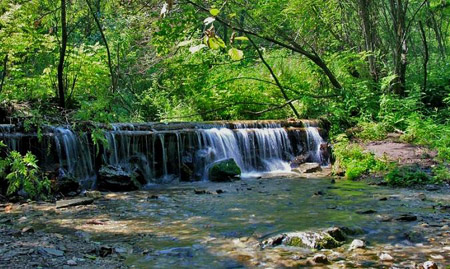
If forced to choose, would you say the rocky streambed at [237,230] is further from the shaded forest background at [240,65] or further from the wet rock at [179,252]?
the shaded forest background at [240,65]

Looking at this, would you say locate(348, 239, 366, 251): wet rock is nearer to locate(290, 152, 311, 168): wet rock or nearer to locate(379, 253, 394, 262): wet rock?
locate(379, 253, 394, 262): wet rock

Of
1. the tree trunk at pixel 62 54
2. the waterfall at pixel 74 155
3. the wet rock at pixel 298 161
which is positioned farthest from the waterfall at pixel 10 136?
the wet rock at pixel 298 161

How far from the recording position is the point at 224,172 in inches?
442

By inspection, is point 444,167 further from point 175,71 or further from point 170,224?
point 175,71

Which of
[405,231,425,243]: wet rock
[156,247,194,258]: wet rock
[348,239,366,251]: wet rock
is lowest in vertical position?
[405,231,425,243]: wet rock

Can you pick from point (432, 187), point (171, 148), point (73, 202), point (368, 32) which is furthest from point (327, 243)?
point (368, 32)

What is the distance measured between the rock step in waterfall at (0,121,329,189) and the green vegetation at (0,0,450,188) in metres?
0.93

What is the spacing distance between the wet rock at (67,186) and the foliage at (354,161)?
6.20 m

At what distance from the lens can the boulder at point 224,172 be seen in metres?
11.2

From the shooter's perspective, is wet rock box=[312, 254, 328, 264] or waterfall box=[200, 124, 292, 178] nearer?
wet rock box=[312, 254, 328, 264]

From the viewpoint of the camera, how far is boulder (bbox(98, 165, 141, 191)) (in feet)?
31.3

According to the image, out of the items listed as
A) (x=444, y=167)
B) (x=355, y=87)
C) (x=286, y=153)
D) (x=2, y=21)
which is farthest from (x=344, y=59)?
(x=2, y=21)

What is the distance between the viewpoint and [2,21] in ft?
34.5

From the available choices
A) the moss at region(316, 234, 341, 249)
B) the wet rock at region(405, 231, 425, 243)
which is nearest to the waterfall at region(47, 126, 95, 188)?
the moss at region(316, 234, 341, 249)
